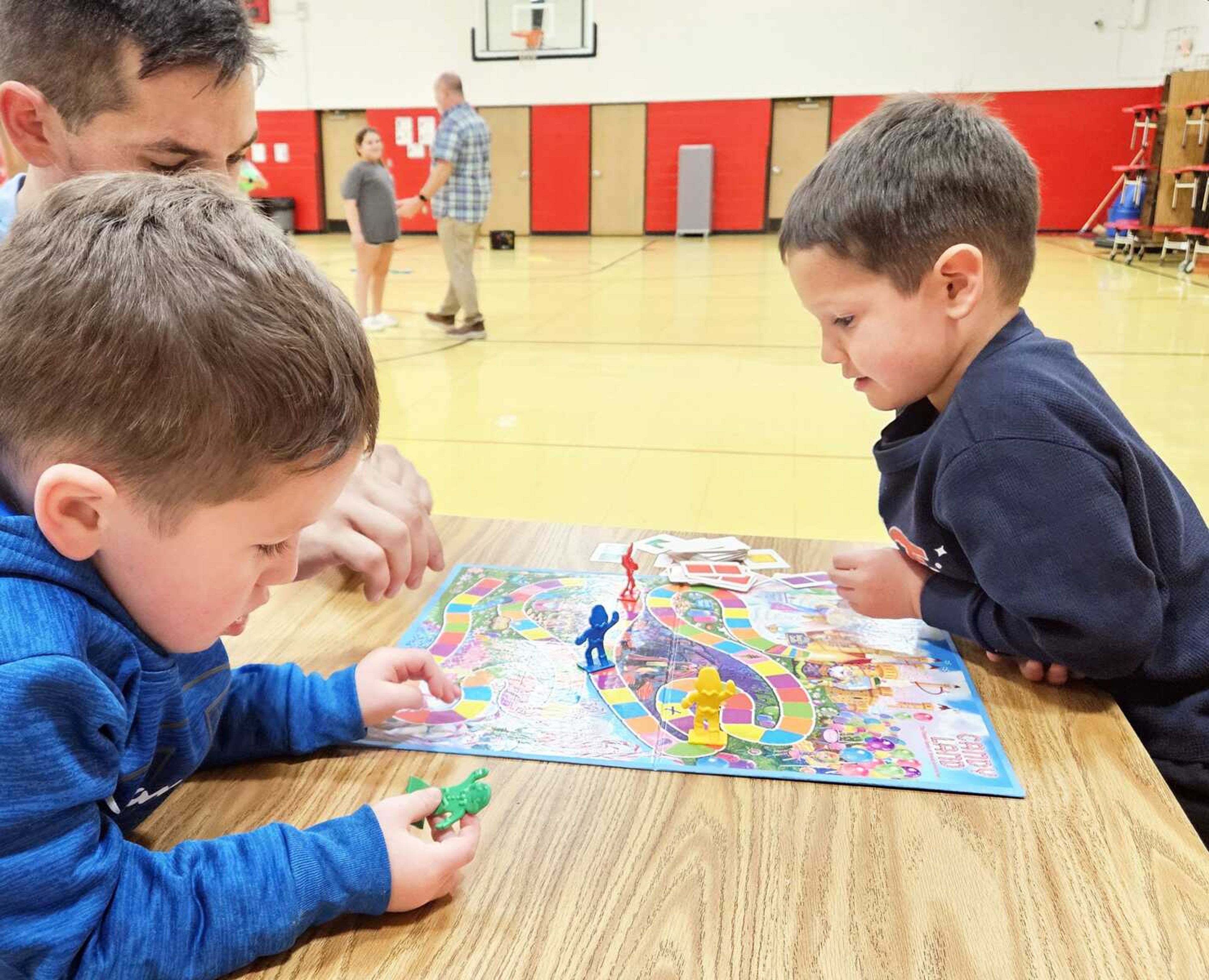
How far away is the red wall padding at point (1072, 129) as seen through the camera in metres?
11.8

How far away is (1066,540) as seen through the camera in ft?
3.26

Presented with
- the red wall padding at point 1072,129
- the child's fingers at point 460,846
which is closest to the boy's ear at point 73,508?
the child's fingers at point 460,846

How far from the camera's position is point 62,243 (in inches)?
23.7

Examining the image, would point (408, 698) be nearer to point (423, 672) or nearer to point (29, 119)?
point (423, 672)

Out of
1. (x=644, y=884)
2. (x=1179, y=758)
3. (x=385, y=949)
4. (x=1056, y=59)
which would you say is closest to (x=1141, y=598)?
(x=1179, y=758)

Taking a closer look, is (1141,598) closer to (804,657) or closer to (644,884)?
(804,657)

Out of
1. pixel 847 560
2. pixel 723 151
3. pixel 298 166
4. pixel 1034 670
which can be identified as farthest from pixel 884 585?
pixel 298 166

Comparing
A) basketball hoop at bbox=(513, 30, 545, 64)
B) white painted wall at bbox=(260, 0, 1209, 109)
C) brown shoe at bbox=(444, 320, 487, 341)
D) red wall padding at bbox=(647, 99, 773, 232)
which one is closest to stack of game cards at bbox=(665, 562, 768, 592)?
brown shoe at bbox=(444, 320, 487, 341)

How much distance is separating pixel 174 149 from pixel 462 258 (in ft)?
16.3

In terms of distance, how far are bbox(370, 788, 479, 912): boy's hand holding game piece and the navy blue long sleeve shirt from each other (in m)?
0.59

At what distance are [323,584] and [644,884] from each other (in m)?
0.63

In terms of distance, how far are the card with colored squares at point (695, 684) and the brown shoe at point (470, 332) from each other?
4910 mm

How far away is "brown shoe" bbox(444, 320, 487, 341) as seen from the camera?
6.00 metres

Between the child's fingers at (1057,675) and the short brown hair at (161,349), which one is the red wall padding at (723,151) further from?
the short brown hair at (161,349)
